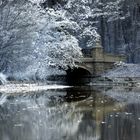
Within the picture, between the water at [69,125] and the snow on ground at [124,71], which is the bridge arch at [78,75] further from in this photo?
the water at [69,125]

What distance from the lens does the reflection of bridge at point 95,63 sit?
47.3 m

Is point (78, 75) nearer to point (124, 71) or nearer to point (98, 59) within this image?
point (98, 59)

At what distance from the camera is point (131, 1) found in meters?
53.3

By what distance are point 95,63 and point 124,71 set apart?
10.2ft

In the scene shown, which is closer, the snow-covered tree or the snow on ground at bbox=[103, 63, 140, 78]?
the snow-covered tree

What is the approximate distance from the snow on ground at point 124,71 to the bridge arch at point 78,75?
2.05 m

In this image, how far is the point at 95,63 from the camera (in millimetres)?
47625

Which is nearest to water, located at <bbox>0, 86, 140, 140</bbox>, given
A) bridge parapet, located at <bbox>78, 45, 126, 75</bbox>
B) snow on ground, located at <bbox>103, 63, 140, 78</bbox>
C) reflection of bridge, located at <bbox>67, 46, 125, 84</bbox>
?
snow on ground, located at <bbox>103, 63, 140, 78</bbox>

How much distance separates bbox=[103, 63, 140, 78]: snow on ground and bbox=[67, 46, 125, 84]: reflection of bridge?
3.41 feet

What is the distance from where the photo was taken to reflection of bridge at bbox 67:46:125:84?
47.3 meters

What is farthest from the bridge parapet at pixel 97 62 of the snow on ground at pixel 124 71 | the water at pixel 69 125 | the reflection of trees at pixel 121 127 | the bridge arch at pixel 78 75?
the reflection of trees at pixel 121 127

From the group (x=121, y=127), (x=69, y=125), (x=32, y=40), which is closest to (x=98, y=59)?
(x=32, y=40)

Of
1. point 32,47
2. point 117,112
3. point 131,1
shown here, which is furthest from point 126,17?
point 117,112

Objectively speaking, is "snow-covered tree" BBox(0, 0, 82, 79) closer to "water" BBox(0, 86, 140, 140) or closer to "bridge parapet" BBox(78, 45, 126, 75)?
"bridge parapet" BBox(78, 45, 126, 75)
